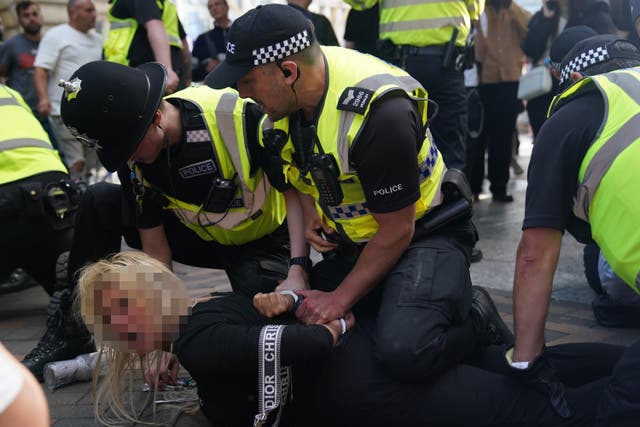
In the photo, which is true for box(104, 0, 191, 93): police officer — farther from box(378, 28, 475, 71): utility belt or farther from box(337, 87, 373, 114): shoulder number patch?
box(337, 87, 373, 114): shoulder number patch

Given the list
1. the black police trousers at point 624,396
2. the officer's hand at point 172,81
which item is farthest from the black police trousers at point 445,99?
the black police trousers at point 624,396

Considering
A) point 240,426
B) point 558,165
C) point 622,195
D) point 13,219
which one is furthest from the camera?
point 13,219

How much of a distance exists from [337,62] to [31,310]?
2.45 meters

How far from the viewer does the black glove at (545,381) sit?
2275 millimetres

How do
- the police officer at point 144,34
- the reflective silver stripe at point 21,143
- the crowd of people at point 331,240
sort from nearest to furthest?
the crowd of people at point 331,240 < the reflective silver stripe at point 21,143 < the police officer at point 144,34

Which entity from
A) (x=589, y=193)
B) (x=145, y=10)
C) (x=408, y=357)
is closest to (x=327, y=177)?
(x=408, y=357)

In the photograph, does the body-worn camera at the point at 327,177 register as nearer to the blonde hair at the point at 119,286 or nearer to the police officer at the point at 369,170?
the police officer at the point at 369,170

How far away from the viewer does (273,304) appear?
2.53 meters

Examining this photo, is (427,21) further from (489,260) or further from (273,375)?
(273,375)

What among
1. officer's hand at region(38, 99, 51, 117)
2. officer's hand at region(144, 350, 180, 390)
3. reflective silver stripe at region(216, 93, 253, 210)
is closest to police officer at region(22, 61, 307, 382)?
reflective silver stripe at region(216, 93, 253, 210)

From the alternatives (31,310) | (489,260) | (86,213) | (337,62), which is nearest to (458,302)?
(337,62)

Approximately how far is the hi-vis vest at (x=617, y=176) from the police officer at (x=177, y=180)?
111cm

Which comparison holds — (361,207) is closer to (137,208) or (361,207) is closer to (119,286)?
(119,286)

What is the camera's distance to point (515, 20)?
603 centimetres
